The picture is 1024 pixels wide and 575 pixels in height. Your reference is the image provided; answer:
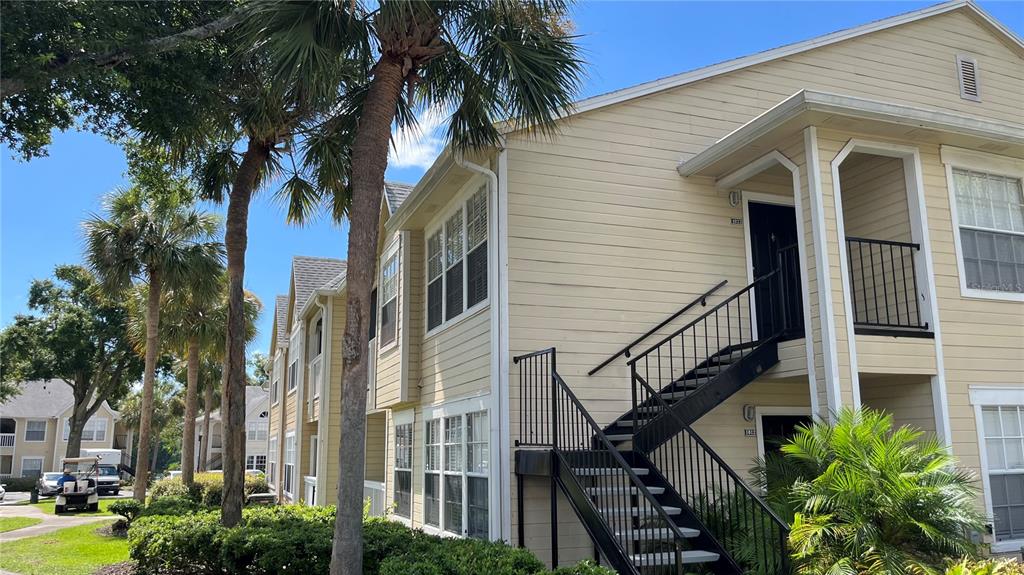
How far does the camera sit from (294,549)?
9539 millimetres

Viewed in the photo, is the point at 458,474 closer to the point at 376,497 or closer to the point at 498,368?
the point at 498,368

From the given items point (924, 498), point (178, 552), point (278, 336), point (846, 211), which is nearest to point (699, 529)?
point (924, 498)

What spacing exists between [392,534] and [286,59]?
220 inches

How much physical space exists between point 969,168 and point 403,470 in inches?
402

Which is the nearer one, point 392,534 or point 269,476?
point 392,534

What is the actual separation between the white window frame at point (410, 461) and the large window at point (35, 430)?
56130 mm

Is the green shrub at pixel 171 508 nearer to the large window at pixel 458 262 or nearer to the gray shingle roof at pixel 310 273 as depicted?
the large window at pixel 458 262

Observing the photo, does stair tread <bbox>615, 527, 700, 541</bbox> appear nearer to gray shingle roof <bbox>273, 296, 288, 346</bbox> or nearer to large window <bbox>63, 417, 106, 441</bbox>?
gray shingle roof <bbox>273, 296, 288, 346</bbox>

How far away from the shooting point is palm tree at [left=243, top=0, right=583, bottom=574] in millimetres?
7703

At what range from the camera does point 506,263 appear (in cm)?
952

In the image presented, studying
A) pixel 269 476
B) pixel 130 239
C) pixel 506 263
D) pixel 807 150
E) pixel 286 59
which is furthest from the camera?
pixel 269 476

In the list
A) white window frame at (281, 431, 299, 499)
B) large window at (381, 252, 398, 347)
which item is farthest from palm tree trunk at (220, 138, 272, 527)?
white window frame at (281, 431, 299, 499)

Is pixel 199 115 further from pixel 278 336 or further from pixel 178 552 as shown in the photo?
pixel 278 336

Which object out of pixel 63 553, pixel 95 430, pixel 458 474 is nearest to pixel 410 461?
pixel 458 474
